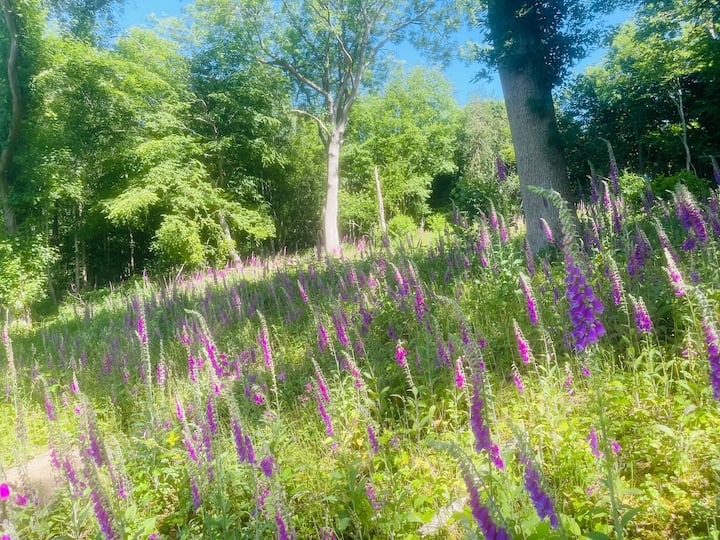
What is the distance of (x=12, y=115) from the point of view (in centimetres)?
1411

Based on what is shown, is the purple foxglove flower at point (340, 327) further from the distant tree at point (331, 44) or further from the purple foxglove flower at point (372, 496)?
the distant tree at point (331, 44)

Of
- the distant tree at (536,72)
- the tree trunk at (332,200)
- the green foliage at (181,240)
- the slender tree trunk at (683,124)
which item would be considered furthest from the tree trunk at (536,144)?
the green foliage at (181,240)

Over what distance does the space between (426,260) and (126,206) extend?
14.1 m

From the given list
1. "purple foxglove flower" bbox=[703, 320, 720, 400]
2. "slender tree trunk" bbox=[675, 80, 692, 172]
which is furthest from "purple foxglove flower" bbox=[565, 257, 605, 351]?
"slender tree trunk" bbox=[675, 80, 692, 172]

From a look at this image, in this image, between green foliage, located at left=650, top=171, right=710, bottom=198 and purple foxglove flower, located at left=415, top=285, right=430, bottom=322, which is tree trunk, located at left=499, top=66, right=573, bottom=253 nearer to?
purple foxglove flower, located at left=415, top=285, right=430, bottom=322

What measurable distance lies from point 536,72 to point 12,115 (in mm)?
16737

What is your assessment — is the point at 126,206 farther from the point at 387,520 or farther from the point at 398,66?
the point at 387,520

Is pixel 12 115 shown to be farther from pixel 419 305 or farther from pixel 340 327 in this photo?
pixel 419 305

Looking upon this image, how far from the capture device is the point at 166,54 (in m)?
19.8

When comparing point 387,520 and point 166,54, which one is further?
point 166,54

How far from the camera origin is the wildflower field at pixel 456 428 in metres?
1.60

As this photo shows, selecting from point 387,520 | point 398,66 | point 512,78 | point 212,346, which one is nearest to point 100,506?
point 387,520

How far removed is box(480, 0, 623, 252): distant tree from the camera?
18.6 feet

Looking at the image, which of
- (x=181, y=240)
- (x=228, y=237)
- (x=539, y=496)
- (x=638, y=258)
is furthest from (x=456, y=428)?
(x=228, y=237)
